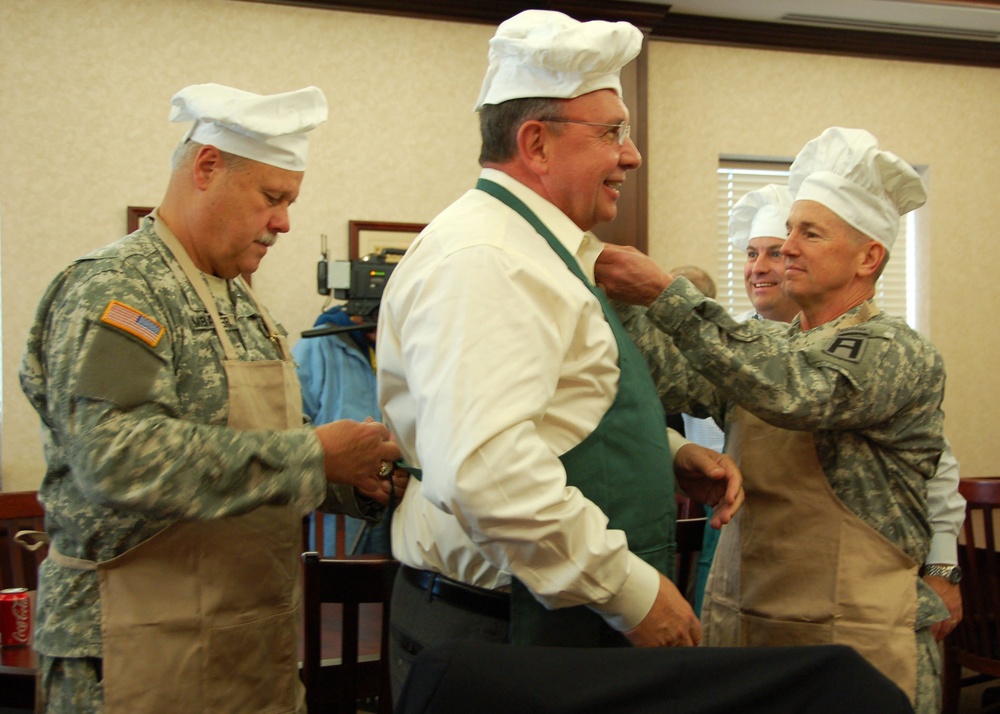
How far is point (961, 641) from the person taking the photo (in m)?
2.95

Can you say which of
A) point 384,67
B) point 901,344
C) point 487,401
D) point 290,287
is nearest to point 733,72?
point 384,67

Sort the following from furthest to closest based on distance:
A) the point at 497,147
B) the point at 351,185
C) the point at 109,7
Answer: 1. the point at 351,185
2. the point at 109,7
3. the point at 497,147

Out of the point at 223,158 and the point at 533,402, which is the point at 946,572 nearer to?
the point at 533,402

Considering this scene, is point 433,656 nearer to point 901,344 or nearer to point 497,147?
point 497,147

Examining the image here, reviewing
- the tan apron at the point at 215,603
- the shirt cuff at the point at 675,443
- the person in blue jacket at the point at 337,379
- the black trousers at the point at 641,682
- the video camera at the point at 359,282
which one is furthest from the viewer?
the video camera at the point at 359,282

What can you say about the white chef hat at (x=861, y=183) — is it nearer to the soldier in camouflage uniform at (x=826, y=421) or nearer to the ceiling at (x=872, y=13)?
the soldier in camouflage uniform at (x=826, y=421)

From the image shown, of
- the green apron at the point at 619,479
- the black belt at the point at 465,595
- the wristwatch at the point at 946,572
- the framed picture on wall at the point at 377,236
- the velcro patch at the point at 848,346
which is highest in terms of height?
the framed picture on wall at the point at 377,236

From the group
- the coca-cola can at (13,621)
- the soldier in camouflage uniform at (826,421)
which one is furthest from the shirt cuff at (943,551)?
the coca-cola can at (13,621)

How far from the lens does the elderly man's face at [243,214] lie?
160 centimetres

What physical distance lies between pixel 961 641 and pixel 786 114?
10.0 ft

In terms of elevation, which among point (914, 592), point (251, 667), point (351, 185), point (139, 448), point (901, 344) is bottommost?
point (251, 667)

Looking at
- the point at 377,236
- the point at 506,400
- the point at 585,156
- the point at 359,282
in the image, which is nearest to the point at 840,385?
the point at 585,156

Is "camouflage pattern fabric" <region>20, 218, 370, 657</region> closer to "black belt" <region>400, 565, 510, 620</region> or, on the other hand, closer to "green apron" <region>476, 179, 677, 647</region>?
"black belt" <region>400, 565, 510, 620</region>

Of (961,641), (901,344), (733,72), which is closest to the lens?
(901,344)
